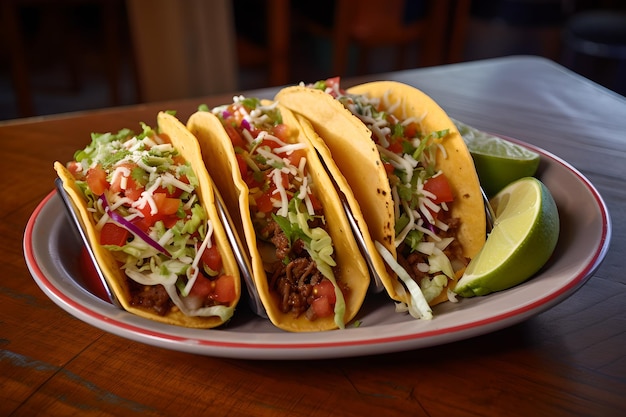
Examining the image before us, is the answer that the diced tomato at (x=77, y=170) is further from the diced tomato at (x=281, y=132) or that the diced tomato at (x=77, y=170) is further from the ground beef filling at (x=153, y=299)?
the diced tomato at (x=281, y=132)

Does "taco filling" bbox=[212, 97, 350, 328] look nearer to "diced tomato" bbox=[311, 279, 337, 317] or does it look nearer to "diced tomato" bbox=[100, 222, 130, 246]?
"diced tomato" bbox=[311, 279, 337, 317]

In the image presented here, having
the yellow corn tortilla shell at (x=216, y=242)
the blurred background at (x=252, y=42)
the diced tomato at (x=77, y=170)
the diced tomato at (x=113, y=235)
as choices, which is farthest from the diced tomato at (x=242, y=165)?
the blurred background at (x=252, y=42)

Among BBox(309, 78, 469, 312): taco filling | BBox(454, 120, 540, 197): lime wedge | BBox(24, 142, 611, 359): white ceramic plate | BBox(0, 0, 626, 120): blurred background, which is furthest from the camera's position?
BBox(0, 0, 626, 120): blurred background

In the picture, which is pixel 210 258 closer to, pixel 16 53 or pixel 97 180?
pixel 97 180

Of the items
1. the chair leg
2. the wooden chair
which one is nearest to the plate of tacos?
the wooden chair

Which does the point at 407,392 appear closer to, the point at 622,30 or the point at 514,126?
the point at 514,126

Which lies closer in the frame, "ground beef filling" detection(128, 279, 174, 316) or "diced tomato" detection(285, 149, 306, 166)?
"ground beef filling" detection(128, 279, 174, 316)
